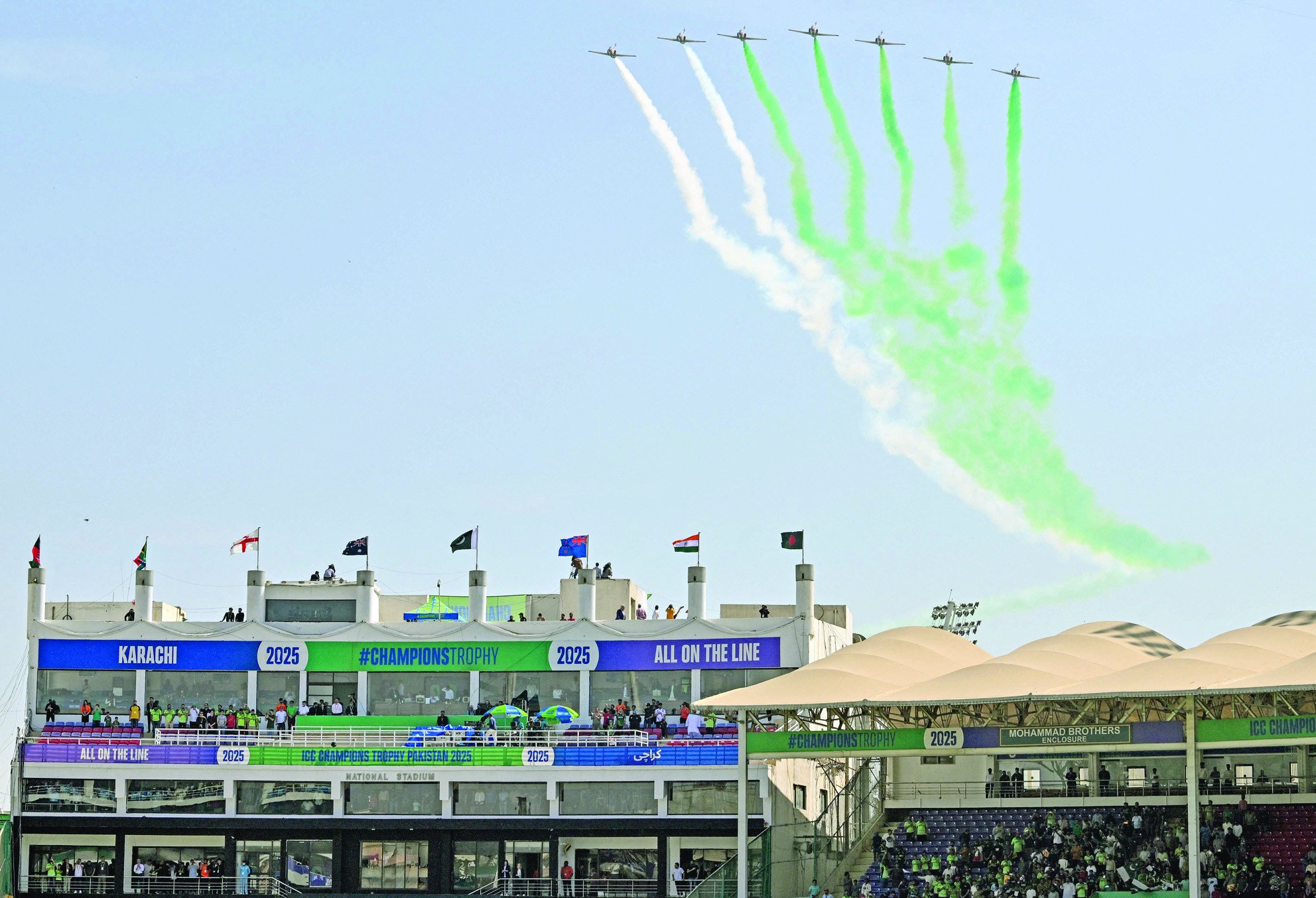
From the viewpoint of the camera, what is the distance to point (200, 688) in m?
90.3

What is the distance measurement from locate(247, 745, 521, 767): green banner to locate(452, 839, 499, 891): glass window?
11.3 feet

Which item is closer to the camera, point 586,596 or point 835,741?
point 835,741

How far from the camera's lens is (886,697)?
72.8 metres

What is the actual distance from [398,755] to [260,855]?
7.13 m

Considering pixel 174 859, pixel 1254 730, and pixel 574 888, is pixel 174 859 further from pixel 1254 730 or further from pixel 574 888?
pixel 1254 730

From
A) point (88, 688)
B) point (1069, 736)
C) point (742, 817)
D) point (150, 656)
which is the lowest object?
point (742, 817)

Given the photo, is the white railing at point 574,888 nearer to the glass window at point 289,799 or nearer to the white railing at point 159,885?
the glass window at point 289,799

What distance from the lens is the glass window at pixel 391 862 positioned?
85.8 m

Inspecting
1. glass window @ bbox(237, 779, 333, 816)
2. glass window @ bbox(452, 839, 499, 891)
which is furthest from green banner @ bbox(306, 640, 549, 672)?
glass window @ bbox(452, 839, 499, 891)

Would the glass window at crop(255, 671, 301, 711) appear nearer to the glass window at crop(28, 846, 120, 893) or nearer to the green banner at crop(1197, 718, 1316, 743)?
the glass window at crop(28, 846, 120, 893)

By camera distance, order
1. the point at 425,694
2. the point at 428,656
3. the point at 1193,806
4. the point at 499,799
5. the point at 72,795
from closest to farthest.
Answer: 1. the point at 1193,806
2. the point at 499,799
3. the point at 72,795
4. the point at 428,656
5. the point at 425,694

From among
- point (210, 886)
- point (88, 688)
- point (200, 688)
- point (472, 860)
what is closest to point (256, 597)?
point (200, 688)

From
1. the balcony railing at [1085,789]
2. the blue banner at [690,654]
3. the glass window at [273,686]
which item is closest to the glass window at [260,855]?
the glass window at [273,686]

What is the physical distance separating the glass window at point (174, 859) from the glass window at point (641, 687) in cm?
1642
